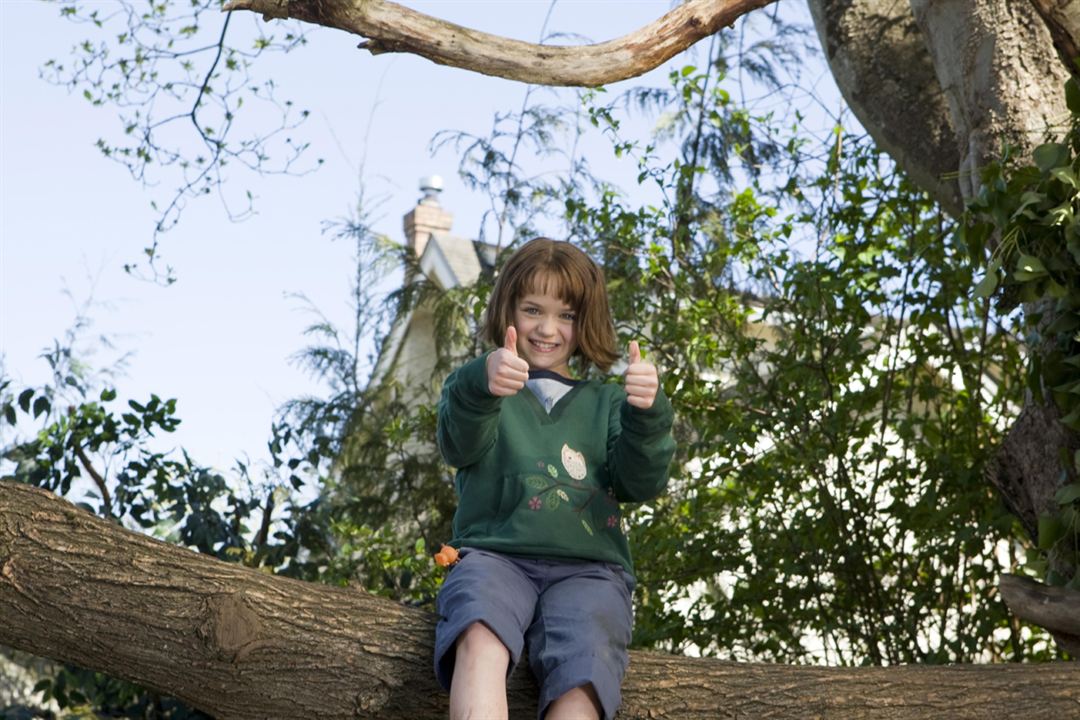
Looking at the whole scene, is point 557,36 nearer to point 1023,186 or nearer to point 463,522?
point 1023,186

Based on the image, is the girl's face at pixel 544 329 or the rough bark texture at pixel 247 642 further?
the girl's face at pixel 544 329

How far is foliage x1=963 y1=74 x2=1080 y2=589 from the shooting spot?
284 cm

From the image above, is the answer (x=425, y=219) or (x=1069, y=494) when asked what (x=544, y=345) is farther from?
(x=425, y=219)

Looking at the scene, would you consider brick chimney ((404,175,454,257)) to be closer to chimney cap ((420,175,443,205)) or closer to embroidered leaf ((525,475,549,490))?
chimney cap ((420,175,443,205))

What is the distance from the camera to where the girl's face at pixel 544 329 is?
2.77m

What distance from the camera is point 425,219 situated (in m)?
12.8

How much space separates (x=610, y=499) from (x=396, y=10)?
1.17m

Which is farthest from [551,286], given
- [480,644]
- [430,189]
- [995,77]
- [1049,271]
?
[430,189]

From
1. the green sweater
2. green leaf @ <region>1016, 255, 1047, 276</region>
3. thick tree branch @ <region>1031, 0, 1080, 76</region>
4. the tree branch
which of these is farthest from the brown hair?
the tree branch

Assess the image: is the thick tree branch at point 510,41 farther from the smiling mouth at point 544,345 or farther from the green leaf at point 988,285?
the green leaf at point 988,285

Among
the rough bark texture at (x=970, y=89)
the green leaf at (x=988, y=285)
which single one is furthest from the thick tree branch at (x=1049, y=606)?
the green leaf at (x=988, y=285)

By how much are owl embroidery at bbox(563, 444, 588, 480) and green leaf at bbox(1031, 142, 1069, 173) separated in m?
1.21

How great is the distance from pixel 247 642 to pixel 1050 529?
1.81 metres

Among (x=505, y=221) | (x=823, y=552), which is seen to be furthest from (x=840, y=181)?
(x=505, y=221)
